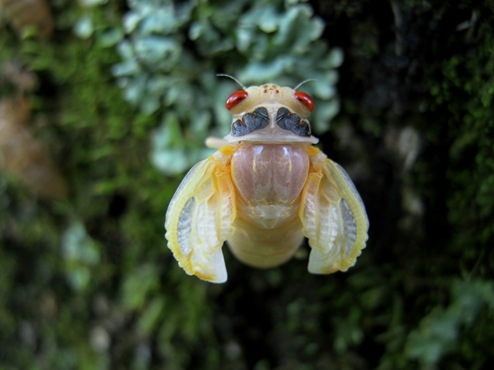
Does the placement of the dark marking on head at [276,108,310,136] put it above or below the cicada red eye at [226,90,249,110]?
below

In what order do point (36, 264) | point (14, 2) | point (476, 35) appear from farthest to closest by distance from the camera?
point (36, 264)
point (14, 2)
point (476, 35)

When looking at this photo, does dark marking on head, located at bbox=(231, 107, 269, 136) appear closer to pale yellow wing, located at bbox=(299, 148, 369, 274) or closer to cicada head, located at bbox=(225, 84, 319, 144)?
cicada head, located at bbox=(225, 84, 319, 144)

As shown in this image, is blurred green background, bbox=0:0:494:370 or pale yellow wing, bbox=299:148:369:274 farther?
blurred green background, bbox=0:0:494:370

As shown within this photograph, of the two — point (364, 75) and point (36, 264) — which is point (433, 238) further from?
point (36, 264)

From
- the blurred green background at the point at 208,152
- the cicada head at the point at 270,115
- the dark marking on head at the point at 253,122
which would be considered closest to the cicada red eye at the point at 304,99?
the cicada head at the point at 270,115

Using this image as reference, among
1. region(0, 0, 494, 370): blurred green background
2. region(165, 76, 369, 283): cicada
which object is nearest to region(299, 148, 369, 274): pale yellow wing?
region(165, 76, 369, 283): cicada

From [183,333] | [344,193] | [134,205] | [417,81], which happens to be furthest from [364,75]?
[183,333]
